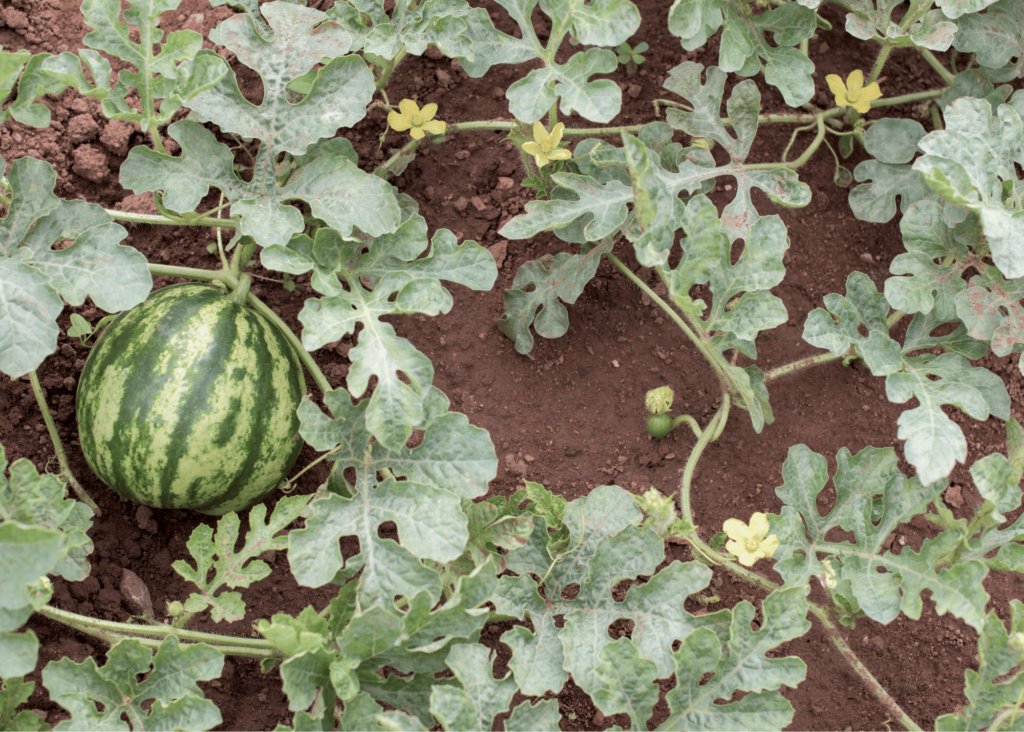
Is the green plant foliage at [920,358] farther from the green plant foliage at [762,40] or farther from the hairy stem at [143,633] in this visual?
the hairy stem at [143,633]

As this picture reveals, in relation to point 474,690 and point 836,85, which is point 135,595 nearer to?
point 474,690

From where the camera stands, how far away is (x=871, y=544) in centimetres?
248

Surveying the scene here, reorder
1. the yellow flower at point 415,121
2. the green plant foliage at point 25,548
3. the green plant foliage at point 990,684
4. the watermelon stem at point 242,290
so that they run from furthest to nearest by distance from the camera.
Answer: the yellow flower at point 415,121, the watermelon stem at point 242,290, the green plant foliage at point 990,684, the green plant foliage at point 25,548

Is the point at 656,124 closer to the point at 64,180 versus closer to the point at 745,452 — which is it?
the point at 745,452

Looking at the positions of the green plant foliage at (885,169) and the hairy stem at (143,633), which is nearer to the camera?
the hairy stem at (143,633)

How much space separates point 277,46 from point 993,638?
244 centimetres

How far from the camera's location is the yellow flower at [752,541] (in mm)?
2379

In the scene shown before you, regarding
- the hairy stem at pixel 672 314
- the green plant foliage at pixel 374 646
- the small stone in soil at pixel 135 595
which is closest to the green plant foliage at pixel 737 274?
the hairy stem at pixel 672 314

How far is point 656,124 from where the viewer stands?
2889 mm

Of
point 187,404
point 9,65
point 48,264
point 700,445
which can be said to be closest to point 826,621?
point 700,445

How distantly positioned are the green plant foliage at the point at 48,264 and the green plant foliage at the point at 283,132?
0.72 ft

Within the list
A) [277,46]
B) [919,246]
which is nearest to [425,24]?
[277,46]

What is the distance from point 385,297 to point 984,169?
1.72m

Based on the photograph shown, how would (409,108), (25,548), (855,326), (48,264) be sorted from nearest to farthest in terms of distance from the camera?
(25,548) → (48,264) → (855,326) → (409,108)
